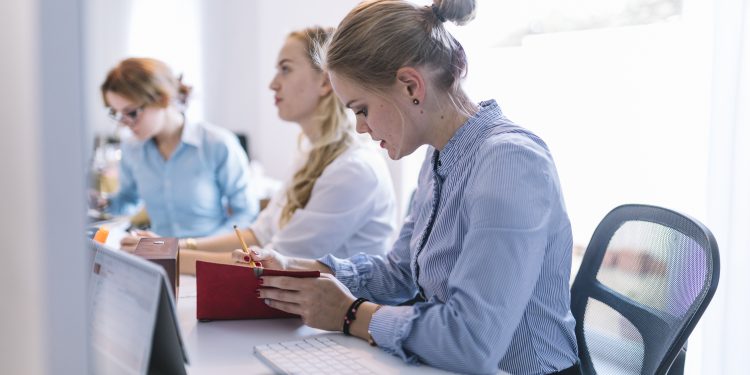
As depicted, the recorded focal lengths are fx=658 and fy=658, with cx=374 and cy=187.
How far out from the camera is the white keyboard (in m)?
0.94

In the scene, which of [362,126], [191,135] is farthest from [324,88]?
[191,135]

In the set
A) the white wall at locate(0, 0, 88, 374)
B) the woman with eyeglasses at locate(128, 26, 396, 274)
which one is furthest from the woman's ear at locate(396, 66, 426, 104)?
the white wall at locate(0, 0, 88, 374)

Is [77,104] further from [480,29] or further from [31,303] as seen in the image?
[480,29]

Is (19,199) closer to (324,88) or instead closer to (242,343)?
(242,343)

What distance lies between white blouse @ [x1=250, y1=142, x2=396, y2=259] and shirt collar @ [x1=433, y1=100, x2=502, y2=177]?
1.94 ft

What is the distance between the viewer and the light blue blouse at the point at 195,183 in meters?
2.58

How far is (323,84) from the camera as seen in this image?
1.98 metres

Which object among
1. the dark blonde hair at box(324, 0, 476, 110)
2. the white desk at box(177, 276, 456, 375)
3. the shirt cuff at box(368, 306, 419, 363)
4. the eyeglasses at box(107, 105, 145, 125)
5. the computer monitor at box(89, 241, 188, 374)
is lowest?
the white desk at box(177, 276, 456, 375)

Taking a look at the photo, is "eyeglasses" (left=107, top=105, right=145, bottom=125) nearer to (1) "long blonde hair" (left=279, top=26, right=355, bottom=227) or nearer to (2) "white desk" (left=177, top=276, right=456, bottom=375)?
(1) "long blonde hair" (left=279, top=26, right=355, bottom=227)

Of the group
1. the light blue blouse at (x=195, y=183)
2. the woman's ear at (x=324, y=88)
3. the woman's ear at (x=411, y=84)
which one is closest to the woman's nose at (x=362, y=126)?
the woman's ear at (x=411, y=84)

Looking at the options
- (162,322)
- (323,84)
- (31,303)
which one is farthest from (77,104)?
(323,84)

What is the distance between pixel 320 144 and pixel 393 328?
979mm

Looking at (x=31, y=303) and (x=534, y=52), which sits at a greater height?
A: (x=534, y=52)

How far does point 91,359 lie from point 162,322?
0.85 ft
